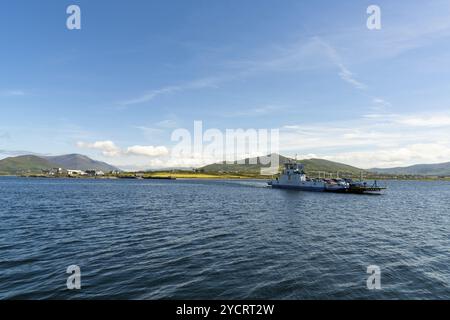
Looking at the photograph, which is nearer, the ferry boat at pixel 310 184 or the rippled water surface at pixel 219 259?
the rippled water surface at pixel 219 259

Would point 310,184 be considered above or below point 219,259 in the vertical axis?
above

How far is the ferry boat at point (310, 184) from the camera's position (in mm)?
127625

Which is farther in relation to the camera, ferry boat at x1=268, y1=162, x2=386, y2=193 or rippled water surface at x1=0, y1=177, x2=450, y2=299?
ferry boat at x1=268, y1=162, x2=386, y2=193

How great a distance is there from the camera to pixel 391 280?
21047mm

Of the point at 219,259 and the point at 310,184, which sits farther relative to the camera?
the point at 310,184

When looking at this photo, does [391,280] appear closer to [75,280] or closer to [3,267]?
[75,280]

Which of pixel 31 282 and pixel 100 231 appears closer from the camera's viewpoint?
pixel 31 282

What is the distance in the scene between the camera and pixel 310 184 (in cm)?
13788

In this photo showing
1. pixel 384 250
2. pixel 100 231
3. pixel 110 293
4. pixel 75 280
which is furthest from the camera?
pixel 100 231

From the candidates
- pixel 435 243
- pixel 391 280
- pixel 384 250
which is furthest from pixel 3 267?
pixel 435 243

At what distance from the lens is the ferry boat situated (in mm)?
127625
